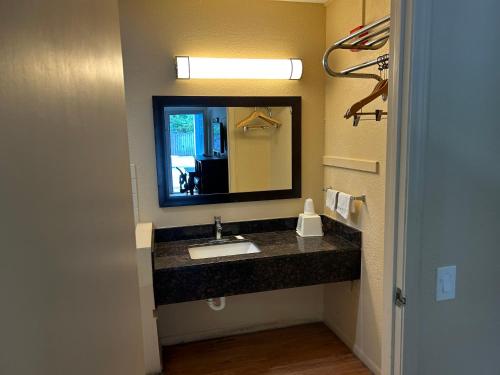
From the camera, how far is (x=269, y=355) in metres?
2.45

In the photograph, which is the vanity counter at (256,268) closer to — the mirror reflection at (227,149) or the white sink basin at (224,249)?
the white sink basin at (224,249)

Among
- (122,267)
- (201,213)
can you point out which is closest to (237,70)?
(201,213)

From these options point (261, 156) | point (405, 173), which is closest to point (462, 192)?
point (405, 173)

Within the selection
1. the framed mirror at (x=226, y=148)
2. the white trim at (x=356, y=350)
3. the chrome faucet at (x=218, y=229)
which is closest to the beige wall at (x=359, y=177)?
the white trim at (x=356, y=350)

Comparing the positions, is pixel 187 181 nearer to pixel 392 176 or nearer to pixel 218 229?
pixel 218 229

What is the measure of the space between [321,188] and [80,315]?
2.24m

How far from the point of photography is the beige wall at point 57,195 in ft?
1.34

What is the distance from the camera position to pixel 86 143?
2.37 feet

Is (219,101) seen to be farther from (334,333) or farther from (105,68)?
(334,333)

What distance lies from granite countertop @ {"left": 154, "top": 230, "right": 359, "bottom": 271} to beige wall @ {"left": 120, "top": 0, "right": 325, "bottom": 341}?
156 millimetres

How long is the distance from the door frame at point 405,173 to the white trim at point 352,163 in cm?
102

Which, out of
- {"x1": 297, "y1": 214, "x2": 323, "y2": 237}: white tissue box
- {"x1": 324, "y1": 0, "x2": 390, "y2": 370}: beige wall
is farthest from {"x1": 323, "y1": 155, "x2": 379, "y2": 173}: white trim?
{"x1": 297, "y1": 214, "x2": 323, "y2": 237}: white tissue box

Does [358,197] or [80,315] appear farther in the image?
[358,197]

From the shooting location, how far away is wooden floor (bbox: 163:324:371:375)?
229 cm
